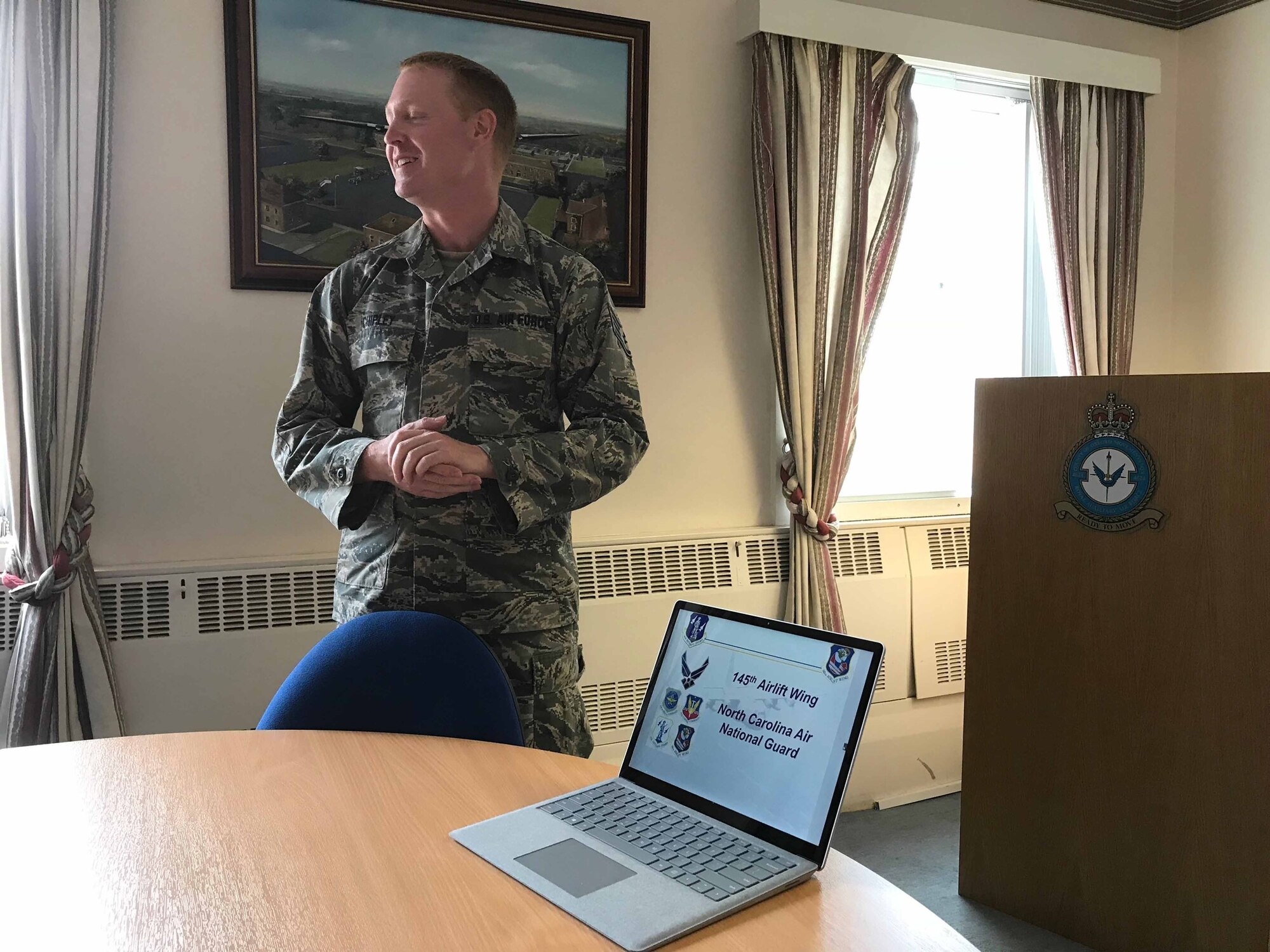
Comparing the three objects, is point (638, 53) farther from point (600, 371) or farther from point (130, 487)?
point (130, 487)

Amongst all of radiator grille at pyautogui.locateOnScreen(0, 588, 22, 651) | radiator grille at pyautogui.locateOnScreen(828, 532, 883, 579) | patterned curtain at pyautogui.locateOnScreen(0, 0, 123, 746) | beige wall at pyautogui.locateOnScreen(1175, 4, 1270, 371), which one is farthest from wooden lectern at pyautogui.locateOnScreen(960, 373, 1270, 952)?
radiator grille at pyautogui.locateOnScreen(0, 588, 22, 651)

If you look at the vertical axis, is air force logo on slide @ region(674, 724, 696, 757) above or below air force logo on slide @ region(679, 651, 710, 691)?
below

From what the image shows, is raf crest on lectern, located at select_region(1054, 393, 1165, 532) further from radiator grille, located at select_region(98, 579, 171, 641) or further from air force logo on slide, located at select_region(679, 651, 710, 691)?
radiator grille, located at select_region(98, 579, 171, 641)

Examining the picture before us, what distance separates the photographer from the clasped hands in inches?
59.2

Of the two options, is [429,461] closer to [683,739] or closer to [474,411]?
[474,411]

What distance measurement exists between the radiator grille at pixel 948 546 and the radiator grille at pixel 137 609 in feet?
7.63

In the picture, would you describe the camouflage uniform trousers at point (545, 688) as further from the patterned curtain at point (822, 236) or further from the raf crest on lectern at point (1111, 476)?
the patterned curtain at point (822, 236)

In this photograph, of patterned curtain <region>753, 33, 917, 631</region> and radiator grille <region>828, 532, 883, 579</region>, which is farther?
radiator grille <region>828, 532, 883, 579</region>

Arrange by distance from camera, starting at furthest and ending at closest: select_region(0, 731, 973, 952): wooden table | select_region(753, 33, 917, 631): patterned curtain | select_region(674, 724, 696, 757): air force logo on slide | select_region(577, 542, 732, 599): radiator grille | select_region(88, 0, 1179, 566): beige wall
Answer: select_region(753, 33, 917, 631): patterned curtain
select_region(577, 542, 732, 599): radiator grille
select_region(88, 0, 1179, 566): beige wall
select_region(674, 724, 696, 757): air force logo on slide
select_region(0, 731, 973, 952): wooden table

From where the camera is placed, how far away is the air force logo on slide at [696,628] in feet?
3.47

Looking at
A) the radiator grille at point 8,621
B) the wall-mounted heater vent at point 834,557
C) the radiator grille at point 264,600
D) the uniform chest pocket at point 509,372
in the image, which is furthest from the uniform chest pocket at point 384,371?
the wall-mounted heater vent at point 834,557

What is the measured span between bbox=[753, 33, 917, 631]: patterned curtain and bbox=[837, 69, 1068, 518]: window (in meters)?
0.18

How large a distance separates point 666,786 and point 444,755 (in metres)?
0.32

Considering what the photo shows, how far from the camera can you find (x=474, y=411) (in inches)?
67.5
